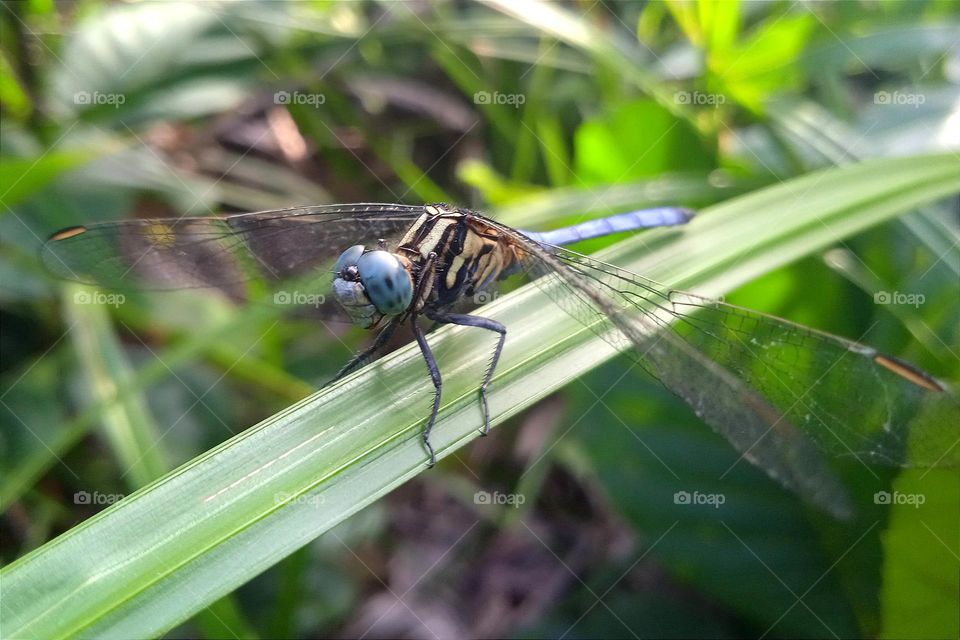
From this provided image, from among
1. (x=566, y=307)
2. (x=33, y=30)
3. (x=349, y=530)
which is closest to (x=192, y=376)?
(x=349, y=530)

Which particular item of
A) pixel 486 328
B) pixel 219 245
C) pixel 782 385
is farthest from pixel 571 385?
pixel 219 245

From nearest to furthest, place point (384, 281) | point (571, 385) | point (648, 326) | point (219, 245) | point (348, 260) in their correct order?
point (648, 326)
point (384, 281)
point (348, 260)
point (219, 245)
point (571, 385)

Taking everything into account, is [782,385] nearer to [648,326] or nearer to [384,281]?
[648,326]

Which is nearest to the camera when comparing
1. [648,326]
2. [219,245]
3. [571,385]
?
[648,326]

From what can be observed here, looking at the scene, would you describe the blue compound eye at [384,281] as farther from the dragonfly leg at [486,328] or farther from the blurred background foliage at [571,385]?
the blurred background foliage at [571,385]

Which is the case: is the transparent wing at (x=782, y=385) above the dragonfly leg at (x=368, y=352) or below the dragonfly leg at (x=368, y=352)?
above

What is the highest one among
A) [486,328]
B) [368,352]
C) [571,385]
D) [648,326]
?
[648,326]

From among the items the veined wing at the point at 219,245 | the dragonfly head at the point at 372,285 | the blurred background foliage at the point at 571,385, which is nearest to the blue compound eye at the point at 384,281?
the dragonfly head at the point at 372,285
